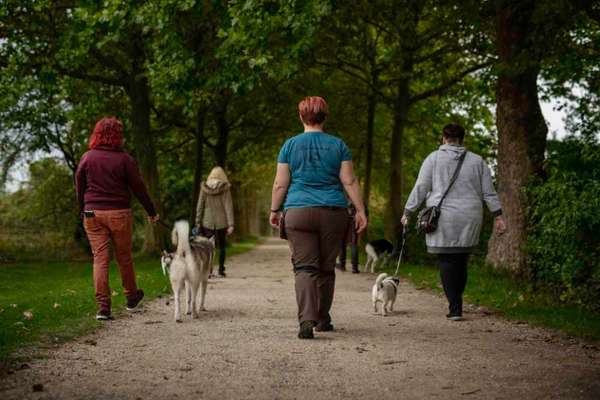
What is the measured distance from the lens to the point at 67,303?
10516mm

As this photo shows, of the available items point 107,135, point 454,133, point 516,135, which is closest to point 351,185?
point 454,133

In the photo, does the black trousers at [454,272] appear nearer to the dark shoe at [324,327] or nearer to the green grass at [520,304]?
the green grass at [520,304]

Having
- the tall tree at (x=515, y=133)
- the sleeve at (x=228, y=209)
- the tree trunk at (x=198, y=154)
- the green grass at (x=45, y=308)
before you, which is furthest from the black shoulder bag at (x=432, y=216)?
the tree trunk at (x=198, y=154)

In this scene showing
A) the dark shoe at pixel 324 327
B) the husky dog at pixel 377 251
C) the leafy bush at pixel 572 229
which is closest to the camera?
the dark shoe at pixel 324 327

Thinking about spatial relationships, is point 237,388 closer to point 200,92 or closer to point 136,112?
point 200,92

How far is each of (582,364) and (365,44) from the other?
19.0 meters

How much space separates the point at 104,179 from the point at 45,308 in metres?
2.15

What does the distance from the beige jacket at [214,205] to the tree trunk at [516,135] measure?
16.8 feet

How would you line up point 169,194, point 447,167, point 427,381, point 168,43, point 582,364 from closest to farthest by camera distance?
point 427,381
point 582,364
point 447,167
point 168,43
point 169,194

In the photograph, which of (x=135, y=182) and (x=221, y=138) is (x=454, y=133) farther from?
(x=221, y=138)

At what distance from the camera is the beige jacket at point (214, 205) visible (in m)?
15.5

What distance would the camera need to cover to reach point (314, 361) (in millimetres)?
6438

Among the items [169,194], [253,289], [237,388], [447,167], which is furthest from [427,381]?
[169,194]

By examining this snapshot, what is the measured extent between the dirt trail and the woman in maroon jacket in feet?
2.43
